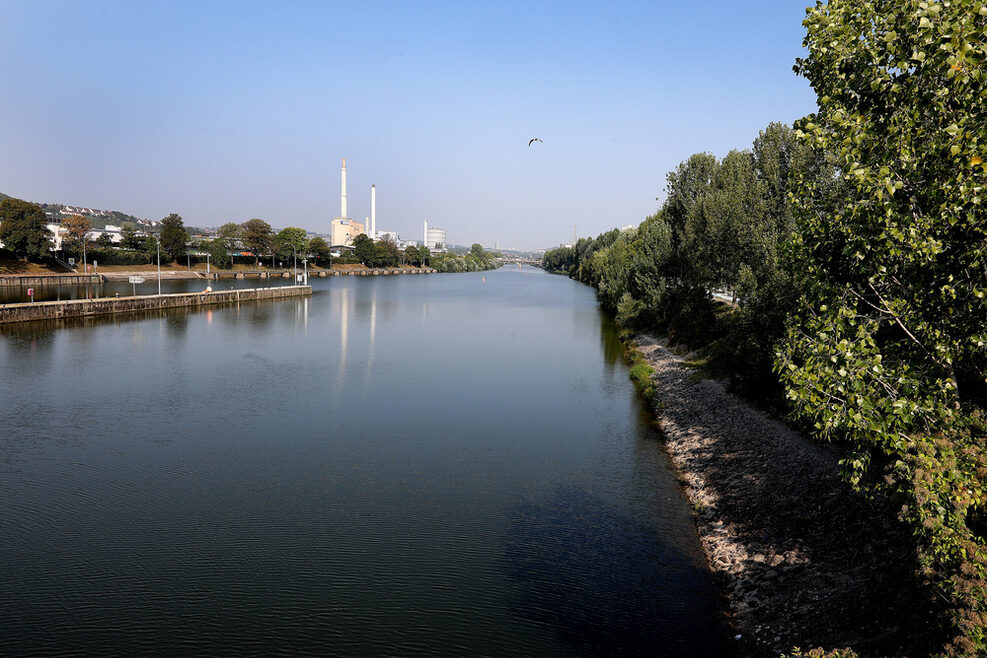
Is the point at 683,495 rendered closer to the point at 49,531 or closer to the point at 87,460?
the point at 49,531

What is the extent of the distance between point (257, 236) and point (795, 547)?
126679mm

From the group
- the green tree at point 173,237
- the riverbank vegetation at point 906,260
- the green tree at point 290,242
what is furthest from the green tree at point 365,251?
the riverbank vegetation at point 906,260

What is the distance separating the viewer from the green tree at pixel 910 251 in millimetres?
6629

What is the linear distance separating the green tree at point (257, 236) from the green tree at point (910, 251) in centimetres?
12855

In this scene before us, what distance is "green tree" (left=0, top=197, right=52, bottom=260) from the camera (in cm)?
7769

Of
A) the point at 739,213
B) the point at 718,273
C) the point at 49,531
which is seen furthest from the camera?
the point at 718,273

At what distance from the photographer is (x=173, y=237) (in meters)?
101

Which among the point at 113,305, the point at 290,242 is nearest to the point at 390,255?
the point at 290,242

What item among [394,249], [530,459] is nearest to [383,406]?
[530,459]

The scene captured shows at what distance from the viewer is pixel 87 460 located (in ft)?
61.5

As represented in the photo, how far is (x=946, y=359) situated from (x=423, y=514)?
12.3 m

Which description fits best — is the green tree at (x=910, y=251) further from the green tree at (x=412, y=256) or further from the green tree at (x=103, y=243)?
the green tree at (x=412, y=256)

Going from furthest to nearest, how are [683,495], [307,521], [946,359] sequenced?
[683,495] < [307,521] < [946,359]

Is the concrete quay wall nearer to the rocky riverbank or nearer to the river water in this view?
the river water
